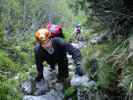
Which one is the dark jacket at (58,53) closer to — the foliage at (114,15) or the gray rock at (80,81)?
the gray rock at (80,81)

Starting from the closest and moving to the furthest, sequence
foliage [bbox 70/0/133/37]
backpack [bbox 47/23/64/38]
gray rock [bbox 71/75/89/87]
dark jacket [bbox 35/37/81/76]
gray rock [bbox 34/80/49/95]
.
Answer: foliage [bbox 70/0/133/37] < gray rock [bbox 71/75/89/87] < dark jacket [bbox 35/37/81/76] < backpack [bbox 47/23/64/38] < gray rock [bbox 34/80/49/95]

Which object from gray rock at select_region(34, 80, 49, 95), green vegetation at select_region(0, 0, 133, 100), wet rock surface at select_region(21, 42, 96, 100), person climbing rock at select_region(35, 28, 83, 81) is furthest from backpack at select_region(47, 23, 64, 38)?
gray rock at select_region(34, 80, 49, 95)

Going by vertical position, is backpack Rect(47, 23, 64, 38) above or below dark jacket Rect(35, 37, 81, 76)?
above

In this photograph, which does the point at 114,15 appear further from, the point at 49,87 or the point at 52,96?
the point at 49,87

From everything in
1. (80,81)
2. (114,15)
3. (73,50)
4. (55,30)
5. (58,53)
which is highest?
(114,15)

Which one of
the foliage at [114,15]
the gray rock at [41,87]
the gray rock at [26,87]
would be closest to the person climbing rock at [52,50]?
the gray rock at [41,87]

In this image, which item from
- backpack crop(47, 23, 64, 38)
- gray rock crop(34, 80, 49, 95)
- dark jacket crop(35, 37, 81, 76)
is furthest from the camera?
gray rock crop(34, 80, 49, 95)

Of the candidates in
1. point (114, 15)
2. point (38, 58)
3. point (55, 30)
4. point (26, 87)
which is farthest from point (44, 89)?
point (114, 15)

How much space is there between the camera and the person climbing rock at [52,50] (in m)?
5.95

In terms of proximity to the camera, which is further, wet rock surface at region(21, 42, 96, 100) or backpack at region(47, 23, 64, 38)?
backpack at region(47, 23, 64, 38)

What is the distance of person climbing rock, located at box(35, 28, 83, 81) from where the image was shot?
5949mm

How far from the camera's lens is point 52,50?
20.2ft

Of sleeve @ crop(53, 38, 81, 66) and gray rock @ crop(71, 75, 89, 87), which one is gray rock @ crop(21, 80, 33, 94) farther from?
sleeve @ crop(53, 38, 81, 66)

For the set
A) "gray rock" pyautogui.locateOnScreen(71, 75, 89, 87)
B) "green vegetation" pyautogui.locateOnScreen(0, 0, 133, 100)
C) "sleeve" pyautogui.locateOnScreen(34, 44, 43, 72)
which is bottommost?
"gray rock" pyautogui.locateOnScreen(71, 75, 89, 87)
